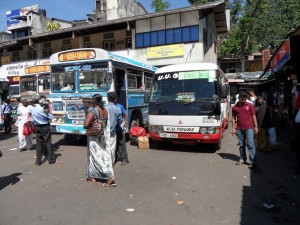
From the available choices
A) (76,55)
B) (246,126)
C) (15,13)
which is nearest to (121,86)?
(76,55)

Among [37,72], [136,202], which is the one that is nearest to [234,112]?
[136,202]

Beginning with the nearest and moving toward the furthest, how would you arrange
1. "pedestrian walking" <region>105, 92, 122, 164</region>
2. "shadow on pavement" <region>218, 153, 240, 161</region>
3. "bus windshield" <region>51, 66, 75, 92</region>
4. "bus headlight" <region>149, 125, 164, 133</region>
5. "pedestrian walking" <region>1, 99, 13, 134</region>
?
"pedestrian walking" <region>105, 92, 122, 164</region>, "shadow on pavement" <region>218, 153, 240, 161</region>, "bus headlight" <region>149, 125, 164, 133</region>, "bus windshield" <region>51, 66, 75, 92</region>, "pedestrian walking" <region>1, 99, 13, 134</region>

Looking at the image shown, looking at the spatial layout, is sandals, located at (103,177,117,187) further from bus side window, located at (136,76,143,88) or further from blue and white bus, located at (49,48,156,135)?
bus side window, located at (136,76,143,88)

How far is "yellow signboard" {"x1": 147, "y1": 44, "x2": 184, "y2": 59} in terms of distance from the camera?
21.2 metres

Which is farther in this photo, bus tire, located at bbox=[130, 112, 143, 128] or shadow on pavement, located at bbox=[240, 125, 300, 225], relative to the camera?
bus tire, located at bbox=[130, 112, 143, 128]

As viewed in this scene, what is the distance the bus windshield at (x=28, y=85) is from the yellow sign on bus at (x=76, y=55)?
5199mm

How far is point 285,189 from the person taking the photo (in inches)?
214

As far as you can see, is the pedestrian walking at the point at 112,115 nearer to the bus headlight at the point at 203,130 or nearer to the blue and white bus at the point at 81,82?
the blue and white bus at the point at 81,82

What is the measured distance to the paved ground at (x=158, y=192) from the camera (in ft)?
13.8

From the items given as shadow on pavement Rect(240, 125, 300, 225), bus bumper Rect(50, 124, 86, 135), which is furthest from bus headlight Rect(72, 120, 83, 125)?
shadow on pavement Rect(240, 125, 300, 225)

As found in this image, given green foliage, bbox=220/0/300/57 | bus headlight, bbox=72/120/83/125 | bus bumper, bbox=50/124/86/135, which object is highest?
green foliage, bbox=220/0/300/57

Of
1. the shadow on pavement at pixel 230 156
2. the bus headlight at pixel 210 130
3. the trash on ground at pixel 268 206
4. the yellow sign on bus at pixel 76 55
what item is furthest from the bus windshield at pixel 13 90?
the trash on ground at pixel 268 206

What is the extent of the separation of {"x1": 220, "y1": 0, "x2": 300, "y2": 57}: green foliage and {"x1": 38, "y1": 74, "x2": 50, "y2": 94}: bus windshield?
28444 millimetres

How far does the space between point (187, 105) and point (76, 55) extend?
398 centimetres
